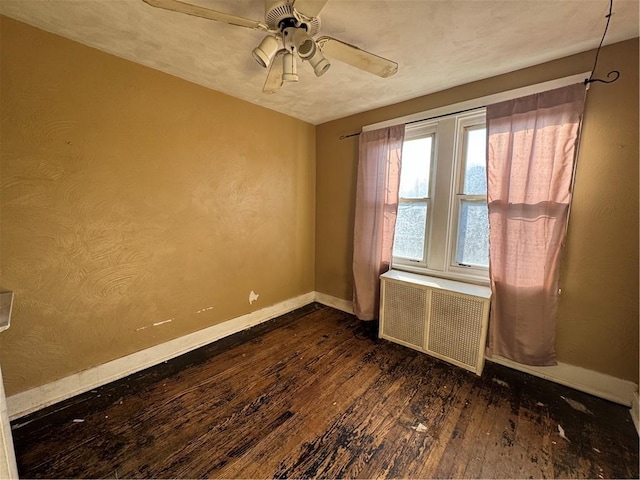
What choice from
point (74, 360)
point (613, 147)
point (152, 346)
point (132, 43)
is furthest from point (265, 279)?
point (613, 147)

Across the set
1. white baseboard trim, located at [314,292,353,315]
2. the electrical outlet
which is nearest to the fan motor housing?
the electrical outlet

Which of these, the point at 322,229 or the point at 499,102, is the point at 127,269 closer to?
the point at 322,229

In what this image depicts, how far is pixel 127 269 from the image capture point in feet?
6.67

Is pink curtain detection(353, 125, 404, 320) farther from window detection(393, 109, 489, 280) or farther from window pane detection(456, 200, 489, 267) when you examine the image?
window pane detection(456, 200, 489, 267)

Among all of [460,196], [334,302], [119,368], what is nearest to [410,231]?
[460,196]

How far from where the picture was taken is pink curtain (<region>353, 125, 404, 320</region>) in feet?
8.86

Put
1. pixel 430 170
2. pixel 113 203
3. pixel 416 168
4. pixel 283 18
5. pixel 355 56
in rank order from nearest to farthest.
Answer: pixel 283 18 < pixel 355 56 < pixel 113 203 < pixel 430 170 < pixel 416 168

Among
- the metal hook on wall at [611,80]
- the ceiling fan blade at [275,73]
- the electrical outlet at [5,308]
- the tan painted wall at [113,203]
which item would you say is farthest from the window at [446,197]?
the electrical outlet at [5,308]

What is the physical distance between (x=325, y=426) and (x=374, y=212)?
2.01 m

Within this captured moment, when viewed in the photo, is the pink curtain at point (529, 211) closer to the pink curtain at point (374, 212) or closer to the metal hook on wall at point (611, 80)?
the metal hook on wall at point (611, 80)

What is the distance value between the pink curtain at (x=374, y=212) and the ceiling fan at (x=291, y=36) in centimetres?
119

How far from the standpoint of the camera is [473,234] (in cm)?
239

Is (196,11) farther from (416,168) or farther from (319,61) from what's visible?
(416,168)

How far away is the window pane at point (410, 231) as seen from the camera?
2.73m
